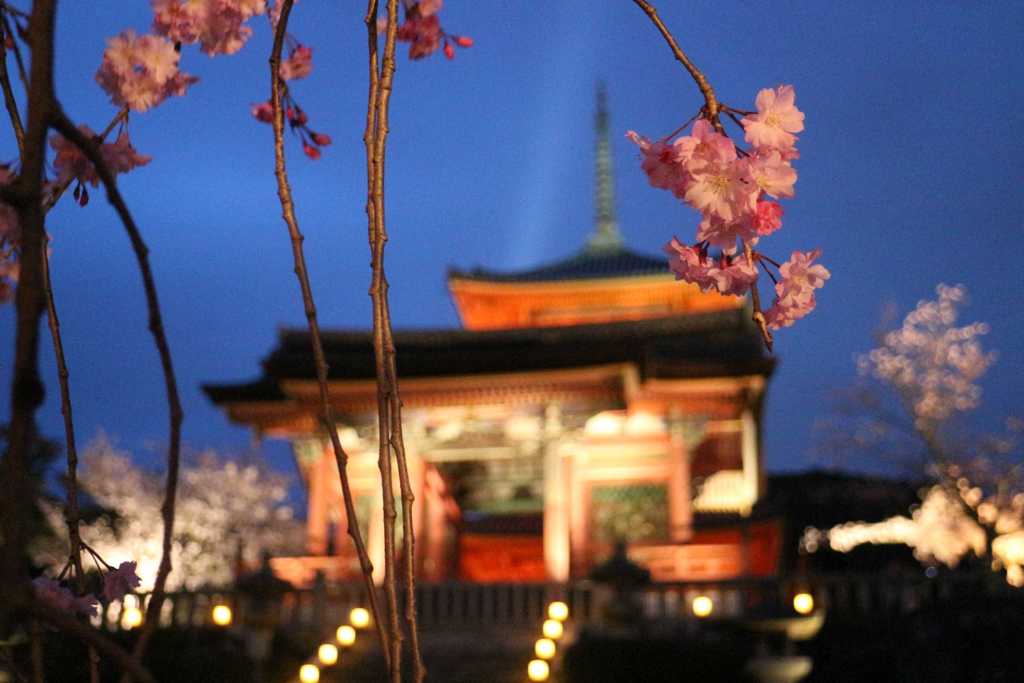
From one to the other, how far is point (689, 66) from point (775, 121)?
Answer: 371 mm

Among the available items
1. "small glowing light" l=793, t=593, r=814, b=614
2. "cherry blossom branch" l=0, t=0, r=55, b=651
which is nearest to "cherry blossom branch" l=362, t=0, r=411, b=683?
"cherry blossom branch" l=0, t=0, r=55, b=651

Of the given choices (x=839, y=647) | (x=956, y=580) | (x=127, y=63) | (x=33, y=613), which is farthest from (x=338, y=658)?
(x=33, y=613)

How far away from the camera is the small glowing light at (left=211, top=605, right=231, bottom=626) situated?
39.3 ft

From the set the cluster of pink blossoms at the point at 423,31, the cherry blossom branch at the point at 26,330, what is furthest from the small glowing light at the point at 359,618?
the cherry blossom branch at the point at 26,330

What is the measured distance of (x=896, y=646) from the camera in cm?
1040

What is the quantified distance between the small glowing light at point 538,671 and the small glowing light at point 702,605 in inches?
72.6

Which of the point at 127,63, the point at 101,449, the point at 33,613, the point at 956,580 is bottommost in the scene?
the point at 33,613

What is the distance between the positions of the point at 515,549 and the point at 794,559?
215 inches

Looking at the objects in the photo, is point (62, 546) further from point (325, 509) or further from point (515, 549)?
point (515, 549)

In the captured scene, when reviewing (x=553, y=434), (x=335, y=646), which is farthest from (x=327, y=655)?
(x=553, y=434)

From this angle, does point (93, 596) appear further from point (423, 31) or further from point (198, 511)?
point (198, 511)

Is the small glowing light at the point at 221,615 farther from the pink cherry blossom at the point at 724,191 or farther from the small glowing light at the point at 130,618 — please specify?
the pink cherry blossom at the point at 724,191

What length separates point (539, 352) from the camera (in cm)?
1631

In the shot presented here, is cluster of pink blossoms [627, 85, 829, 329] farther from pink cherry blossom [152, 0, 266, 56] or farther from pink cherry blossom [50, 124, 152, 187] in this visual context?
pink cherry blossom [50, 124, 152, 187]
